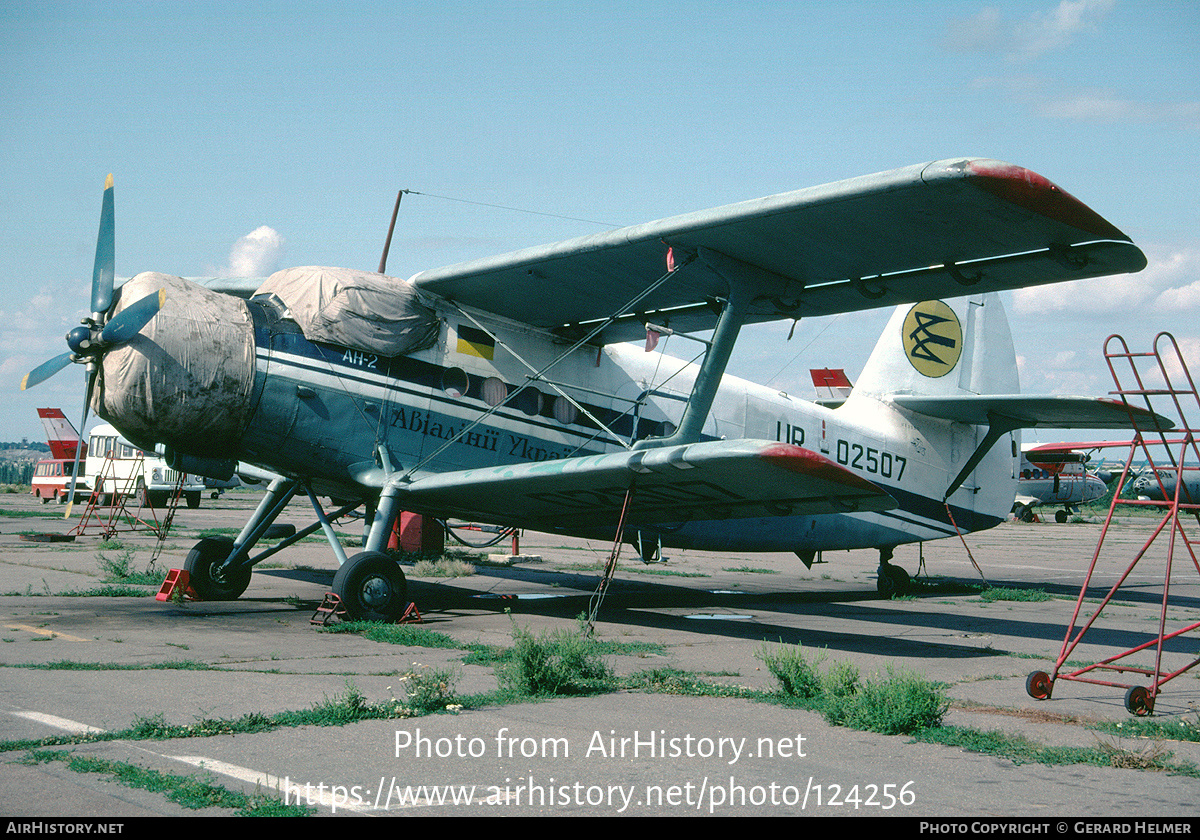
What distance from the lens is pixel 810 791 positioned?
393 centimetres

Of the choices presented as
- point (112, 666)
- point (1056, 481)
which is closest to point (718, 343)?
point (112, 666)

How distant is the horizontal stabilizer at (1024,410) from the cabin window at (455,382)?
6785 mm

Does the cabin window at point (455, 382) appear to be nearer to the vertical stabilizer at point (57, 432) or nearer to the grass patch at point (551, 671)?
the grass patch at point (551, 671)

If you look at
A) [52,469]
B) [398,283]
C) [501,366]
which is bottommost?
[52,469]

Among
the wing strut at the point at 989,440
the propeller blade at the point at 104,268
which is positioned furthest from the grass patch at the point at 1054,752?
the wing strut at the point at 989,440

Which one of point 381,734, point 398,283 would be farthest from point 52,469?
point 381,734

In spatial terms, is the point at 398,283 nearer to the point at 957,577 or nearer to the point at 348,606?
the point at 348,606

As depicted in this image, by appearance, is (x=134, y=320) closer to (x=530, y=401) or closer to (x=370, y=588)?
(x=370, y=588)

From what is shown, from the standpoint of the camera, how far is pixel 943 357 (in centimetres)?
1446

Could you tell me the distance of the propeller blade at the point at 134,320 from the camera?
8.70m

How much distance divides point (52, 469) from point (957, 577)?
44207 mm

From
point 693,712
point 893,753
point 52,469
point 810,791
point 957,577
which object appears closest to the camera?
point 810,791

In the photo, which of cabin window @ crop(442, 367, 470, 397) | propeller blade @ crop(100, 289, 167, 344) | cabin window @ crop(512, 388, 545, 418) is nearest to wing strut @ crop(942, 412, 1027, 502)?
cabin window @ crop(512, 388, 545, 418)
